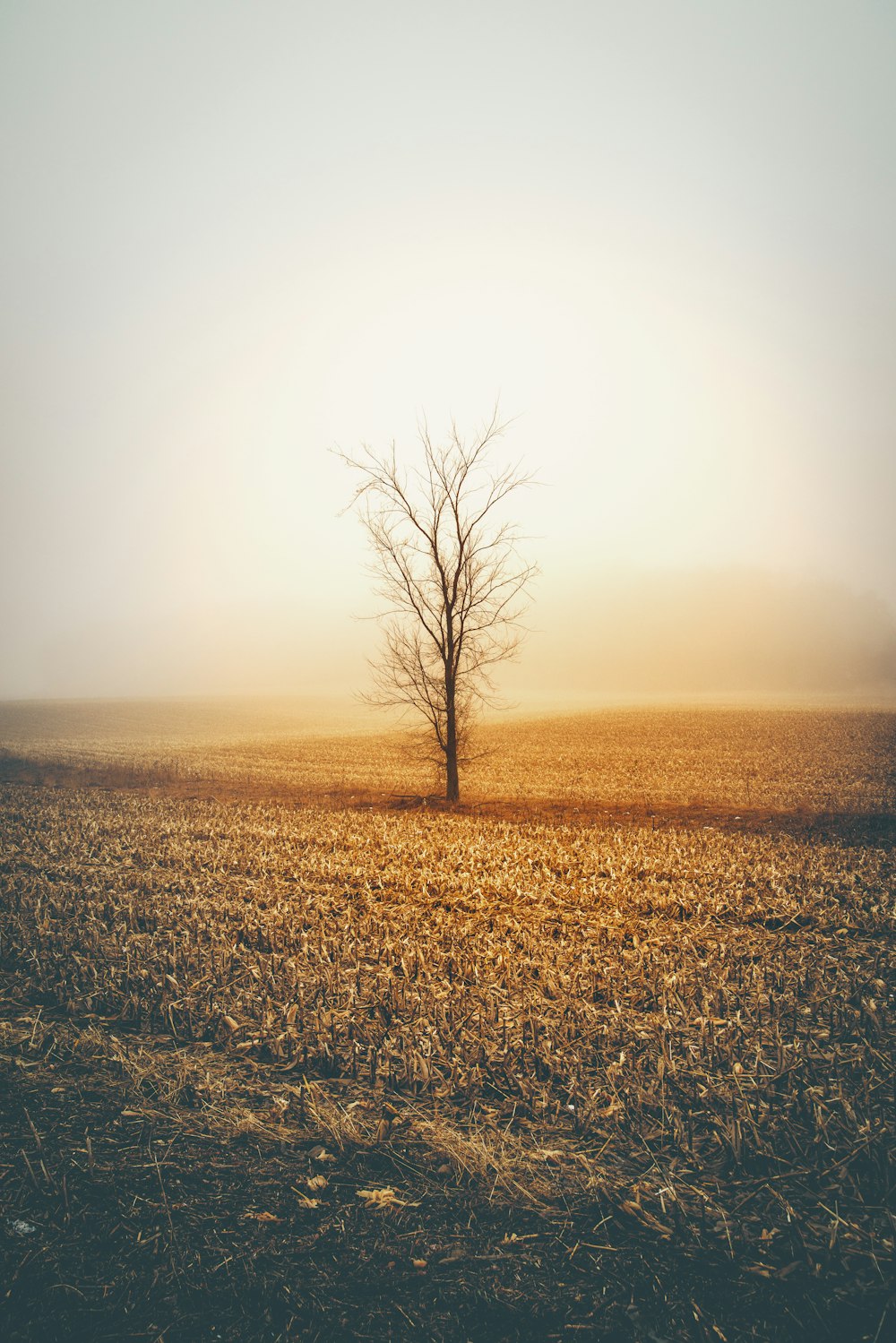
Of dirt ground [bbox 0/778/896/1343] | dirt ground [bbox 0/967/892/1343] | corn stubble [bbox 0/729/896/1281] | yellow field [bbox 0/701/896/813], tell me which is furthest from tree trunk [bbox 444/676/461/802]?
dirt ground [bbox 0/967/892/1343]

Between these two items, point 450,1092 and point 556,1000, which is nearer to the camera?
point 450,1092

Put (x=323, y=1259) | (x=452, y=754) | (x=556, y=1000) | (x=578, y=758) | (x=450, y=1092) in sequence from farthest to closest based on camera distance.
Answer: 1. (x=578, y=758)
2. (x=452, y=754)
3. (x=556, y=1000)
4. (x=450, y=1092)
5. (x=323, y=1259)

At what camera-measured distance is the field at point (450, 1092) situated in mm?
3145

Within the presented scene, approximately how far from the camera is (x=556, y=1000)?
19.6 feet

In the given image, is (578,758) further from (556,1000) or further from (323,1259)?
(323,1259)

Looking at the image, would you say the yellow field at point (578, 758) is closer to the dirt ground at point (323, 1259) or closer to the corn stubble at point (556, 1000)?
the corn stubble at point (556, 1000)

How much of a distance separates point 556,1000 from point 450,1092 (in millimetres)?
1622

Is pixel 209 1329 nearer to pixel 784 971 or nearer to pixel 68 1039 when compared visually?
pixel 68 1039

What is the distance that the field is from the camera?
3145mm

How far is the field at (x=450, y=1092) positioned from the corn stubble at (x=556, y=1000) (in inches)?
1.2

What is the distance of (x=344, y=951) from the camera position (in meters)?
7.12

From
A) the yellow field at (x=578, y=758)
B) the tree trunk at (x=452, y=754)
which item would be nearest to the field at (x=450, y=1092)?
the tree trunk at (x=452, y=754)

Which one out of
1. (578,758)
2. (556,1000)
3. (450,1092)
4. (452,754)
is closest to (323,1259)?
(450,1092)

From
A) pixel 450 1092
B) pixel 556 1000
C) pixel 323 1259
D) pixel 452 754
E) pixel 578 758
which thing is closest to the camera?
pixel 323 1259
